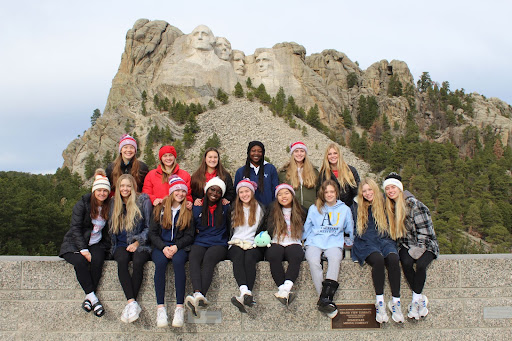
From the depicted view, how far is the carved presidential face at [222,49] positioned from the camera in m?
72.6

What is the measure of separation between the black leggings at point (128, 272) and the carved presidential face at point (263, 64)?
7246 cm

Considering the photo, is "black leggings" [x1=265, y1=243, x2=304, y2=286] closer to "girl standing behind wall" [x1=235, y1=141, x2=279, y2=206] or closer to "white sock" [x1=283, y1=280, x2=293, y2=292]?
"white sock" [x1=283, y1=280, x2=293, y2=292]

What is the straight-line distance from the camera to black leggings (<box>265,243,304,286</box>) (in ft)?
18.1

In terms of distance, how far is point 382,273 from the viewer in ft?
18.0

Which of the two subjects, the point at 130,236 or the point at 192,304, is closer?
the point at 192,304

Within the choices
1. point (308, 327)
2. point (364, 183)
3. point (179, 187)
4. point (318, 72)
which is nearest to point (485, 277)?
point (364, 183)

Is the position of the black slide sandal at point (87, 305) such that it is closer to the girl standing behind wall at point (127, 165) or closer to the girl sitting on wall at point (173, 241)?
the girl sitting on wall at point (173, 241)

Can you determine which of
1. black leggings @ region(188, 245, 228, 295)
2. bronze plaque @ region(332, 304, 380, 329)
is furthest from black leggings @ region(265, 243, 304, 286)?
bronze plaque @ region(332, 304, 380, 329)

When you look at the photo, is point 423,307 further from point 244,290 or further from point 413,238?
point 244,290

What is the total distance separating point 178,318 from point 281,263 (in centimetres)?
148

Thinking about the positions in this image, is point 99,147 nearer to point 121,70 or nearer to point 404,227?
point 121,70

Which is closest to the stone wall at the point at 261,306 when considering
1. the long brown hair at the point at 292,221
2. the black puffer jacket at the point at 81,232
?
the black puffer jacket at the point at 81,232

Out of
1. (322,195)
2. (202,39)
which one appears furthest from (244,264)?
(202,39)

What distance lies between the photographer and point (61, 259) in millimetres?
5836
